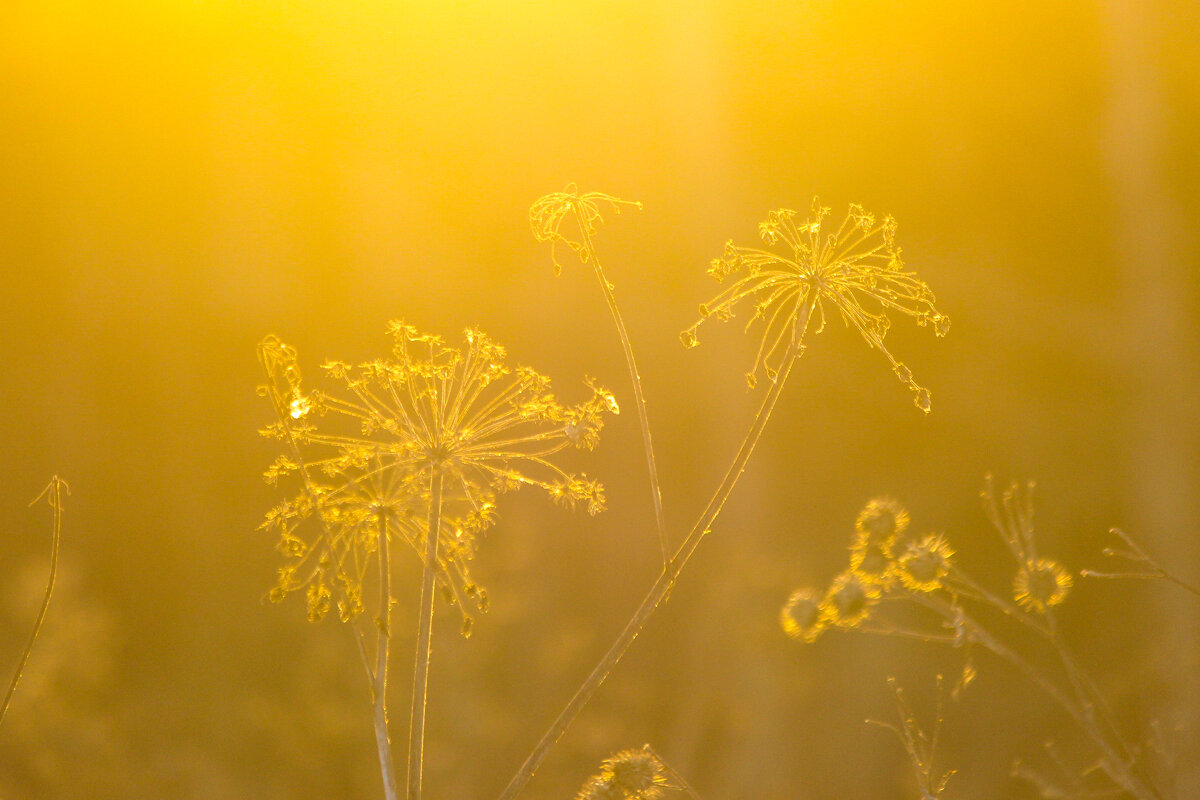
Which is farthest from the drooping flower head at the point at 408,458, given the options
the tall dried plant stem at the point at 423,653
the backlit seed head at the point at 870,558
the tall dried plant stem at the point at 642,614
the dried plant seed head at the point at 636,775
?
the backlit seed head at the point at 870,558

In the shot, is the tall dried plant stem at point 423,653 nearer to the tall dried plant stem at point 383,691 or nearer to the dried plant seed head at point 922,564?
the tall dried plant stem at point 383,691

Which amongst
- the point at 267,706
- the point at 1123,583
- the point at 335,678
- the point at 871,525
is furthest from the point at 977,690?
the point at 871,525

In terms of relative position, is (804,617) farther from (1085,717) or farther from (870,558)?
(1085,717)

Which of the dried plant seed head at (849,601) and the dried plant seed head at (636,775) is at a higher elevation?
the dried plant seed head at (849,601)

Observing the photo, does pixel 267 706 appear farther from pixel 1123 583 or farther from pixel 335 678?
pixel 1123 583

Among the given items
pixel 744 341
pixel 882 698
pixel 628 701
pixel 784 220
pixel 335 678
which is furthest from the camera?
pixel 744 341

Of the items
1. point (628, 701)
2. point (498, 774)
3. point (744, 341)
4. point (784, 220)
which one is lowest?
point (498, 774)

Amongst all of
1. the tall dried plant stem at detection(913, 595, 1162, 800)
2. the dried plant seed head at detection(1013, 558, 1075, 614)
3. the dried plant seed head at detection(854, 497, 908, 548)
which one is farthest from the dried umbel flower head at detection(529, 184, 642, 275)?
the dried plant seed head at detection(1013, 558, 1075, 614)

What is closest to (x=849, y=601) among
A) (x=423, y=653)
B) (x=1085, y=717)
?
(x=1085, y=717)
